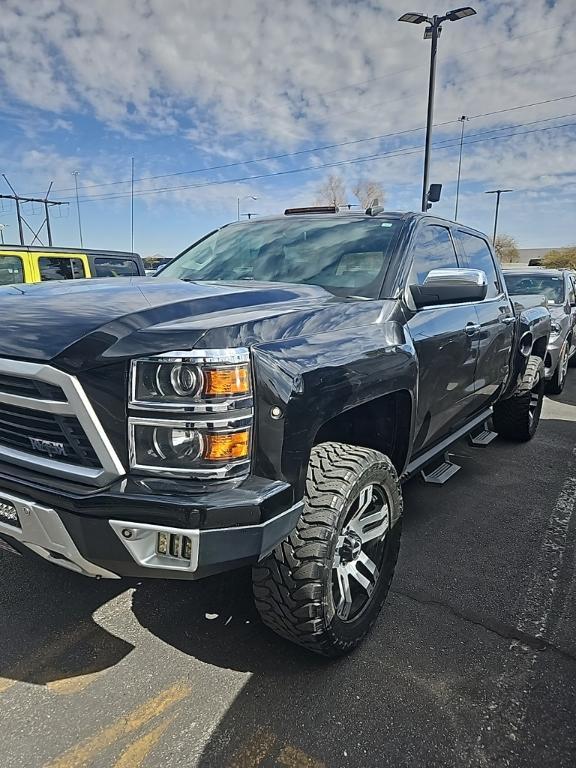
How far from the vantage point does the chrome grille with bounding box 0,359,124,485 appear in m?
1.74

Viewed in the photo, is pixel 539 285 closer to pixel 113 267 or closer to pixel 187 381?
pixel 113 267

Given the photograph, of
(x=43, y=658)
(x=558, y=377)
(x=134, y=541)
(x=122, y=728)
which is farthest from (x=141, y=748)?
(x=558, y=377)

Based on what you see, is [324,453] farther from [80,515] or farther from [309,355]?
[80,515]

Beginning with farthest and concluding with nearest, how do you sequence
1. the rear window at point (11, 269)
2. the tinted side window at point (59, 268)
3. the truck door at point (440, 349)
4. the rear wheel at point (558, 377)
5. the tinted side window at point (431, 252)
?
the tinted side window at point (59, 268), the rear window at point (11, 269), the rear wheel at point (558, 377), the tinted side window at point (431, 252), the truck door at point (440, 349)

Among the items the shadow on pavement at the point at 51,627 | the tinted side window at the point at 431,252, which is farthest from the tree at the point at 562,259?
the shadow on pavement at the point at 51,627

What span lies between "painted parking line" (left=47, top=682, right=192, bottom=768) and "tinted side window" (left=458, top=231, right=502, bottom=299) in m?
3.26

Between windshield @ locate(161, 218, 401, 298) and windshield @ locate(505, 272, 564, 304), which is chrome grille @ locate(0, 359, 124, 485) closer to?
windshield @ locate(161, 218, 401, 298)

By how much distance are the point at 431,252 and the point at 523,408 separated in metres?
2.66

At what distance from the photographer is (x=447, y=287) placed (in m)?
2.67

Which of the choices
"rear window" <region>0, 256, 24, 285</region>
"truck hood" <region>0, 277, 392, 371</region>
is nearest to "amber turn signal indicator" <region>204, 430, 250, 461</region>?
"truck hood" <region>0, 277, 392, 371</region>

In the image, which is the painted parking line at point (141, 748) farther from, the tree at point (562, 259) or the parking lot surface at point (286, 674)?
the tree at point (562, 259)

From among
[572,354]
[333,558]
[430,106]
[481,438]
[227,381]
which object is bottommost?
[572,354]

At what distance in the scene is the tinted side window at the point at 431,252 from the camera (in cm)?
305

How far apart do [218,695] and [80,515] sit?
39.2 inches
